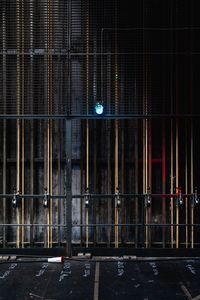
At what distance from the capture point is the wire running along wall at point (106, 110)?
41.3 ft

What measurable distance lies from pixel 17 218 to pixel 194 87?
17.0 ft

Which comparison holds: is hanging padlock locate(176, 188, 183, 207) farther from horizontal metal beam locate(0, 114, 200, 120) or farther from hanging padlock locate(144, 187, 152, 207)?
horizontal metal beam locate(0, 114, 200, 120)

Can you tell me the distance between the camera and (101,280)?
1038 cm

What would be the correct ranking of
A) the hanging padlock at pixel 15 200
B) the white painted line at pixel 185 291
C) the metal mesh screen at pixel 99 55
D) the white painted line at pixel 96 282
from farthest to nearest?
the metal mesh screen at pixel 99 55, the hanging padlock at pixel 15 200, the white painted line at pixel 96 282, the white painted line at pixel 185 291

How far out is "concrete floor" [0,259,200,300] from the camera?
9.43 metres

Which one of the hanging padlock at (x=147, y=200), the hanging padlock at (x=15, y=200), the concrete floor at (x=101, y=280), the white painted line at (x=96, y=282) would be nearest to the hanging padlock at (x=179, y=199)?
the hanging padlock at (x=147, y=200)

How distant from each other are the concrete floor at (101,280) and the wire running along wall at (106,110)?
1.13 m

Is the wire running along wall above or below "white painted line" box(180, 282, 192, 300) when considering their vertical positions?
above

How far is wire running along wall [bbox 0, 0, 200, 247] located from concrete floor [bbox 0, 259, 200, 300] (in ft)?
3.71

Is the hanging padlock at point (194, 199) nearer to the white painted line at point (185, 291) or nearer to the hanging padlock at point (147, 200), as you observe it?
the hanging padlock at point (147, 200)

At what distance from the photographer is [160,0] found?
12617mm

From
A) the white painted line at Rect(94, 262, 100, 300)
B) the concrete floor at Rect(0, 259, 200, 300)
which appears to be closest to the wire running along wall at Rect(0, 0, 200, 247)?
the concrete floor at Rect(0, 259, 200, 300)

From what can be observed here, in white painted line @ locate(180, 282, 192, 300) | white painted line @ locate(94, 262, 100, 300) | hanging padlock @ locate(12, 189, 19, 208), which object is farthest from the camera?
hanging padlock @ locate(12, 189, 19, 208)

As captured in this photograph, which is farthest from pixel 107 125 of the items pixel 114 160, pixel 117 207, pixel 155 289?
pixel 155 289
